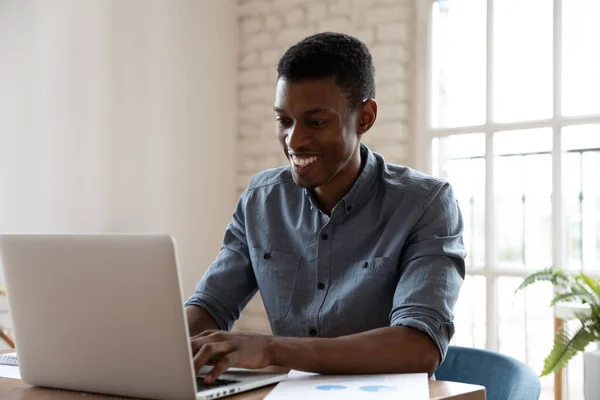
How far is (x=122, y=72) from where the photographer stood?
334cm

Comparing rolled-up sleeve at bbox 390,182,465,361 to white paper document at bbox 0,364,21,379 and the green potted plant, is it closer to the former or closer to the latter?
white paper document at bbox 0,364,21,379

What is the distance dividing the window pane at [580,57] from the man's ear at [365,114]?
156 centimetres

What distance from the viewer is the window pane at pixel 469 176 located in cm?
329

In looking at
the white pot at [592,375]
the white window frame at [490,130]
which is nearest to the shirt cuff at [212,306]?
the white pot at [592,375]

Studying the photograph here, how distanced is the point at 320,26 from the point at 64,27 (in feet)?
3.70

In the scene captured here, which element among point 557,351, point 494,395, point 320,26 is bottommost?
point 557,351

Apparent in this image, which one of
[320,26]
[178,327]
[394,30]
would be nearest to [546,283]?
[394,30]

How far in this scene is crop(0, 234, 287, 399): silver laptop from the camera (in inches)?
40.7

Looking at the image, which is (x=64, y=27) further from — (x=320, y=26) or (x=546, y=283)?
(x=546, y=283)

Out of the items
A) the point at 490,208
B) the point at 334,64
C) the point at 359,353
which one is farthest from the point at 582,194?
the point at 359,353

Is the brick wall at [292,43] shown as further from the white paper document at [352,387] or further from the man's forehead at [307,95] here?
the white paper document at [352,387]

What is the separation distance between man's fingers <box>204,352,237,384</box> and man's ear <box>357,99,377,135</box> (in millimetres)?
727

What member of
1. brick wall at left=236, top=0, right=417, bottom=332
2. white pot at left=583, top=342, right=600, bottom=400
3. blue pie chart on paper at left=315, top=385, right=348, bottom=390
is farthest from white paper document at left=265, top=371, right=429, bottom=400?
brick wall at left=236, top=0, right=417, bottom=332

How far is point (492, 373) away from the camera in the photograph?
150 cm
